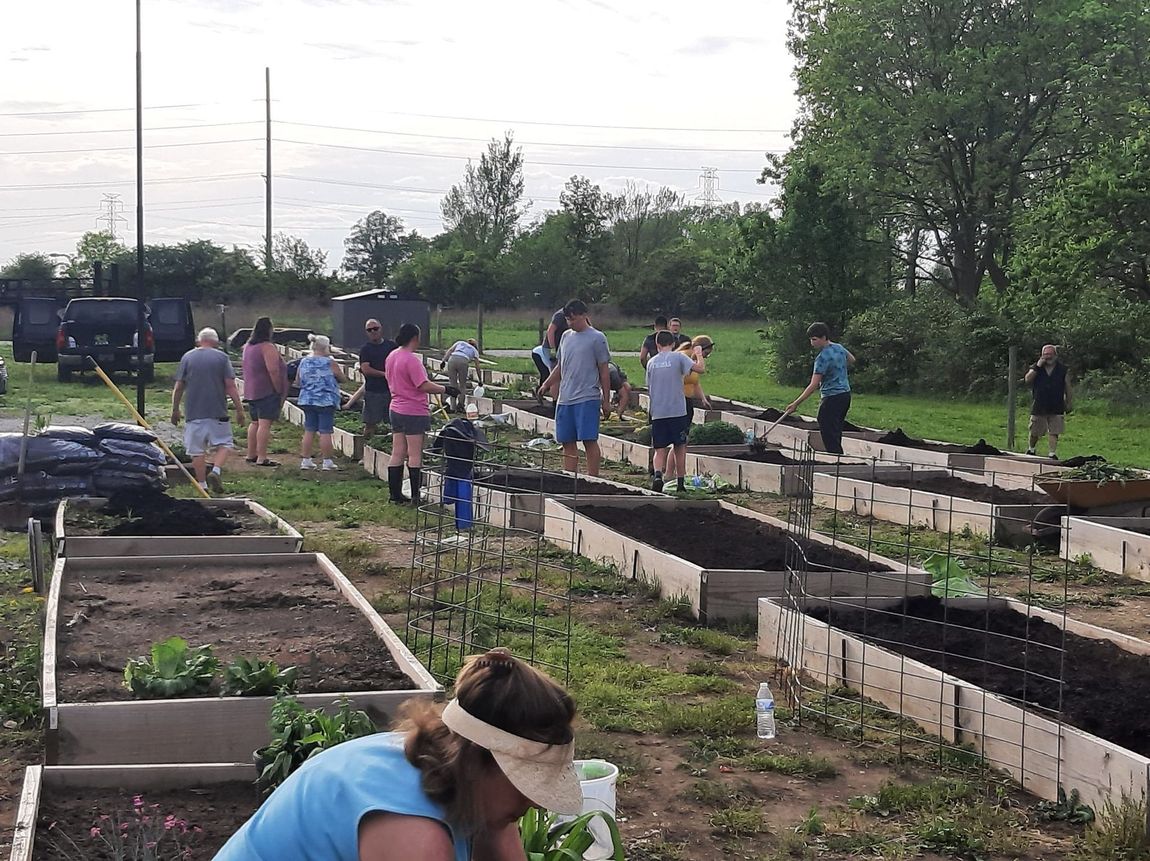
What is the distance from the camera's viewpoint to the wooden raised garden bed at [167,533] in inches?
348

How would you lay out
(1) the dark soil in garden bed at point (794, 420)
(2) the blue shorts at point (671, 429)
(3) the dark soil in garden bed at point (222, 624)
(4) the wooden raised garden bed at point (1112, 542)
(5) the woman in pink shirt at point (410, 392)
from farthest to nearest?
(1) the dark soil in garden bed at point (794, 420), (2) the blue shorts at point (671, 429), (5) the woman in pink shirt at point (410, 392), (4) the wooden raised garden bed at point (1112, 542), (3) the dark soil in garden bed at point (222, 624)

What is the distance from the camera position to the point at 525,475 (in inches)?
Result: 503

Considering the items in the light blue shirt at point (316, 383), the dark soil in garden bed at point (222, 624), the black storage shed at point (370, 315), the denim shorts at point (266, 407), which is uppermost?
the black storage shed at point (370, 315)

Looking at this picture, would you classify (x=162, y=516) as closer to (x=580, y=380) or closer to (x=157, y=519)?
(x=157, y=519)

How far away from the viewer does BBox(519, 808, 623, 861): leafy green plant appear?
3.65 m

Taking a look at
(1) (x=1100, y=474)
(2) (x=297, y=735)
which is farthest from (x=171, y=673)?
(1) (x=1100, y=474)

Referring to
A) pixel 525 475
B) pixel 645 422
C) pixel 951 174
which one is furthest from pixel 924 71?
pixel 525 475

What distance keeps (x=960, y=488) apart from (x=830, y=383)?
1.78m

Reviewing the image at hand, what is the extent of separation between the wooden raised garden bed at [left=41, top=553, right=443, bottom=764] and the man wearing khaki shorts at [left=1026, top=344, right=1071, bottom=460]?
1008 centimetres

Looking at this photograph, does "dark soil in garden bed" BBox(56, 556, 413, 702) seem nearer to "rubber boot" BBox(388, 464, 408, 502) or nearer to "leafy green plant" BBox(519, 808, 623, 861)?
"leafy green plant" BBox(519, 808, 623, 861)

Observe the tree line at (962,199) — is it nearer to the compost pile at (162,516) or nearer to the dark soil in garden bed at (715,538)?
the dark soil in garden bed at (715,538)

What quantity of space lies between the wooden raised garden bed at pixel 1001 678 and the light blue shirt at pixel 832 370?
637 cm

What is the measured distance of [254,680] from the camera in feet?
17.4

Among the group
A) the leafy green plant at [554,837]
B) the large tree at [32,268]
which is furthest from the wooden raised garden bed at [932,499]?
the large tree at [32,268]
